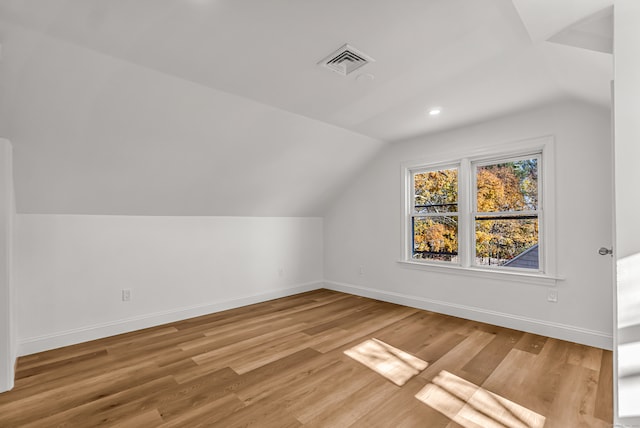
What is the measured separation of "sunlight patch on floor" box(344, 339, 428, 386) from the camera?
8.06 feet

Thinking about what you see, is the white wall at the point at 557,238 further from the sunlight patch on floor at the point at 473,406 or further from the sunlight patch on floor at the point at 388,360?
the sunlight patch on floor at the point at 473,406

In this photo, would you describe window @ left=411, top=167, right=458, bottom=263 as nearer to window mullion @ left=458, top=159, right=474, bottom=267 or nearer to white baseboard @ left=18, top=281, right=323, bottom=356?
window mullion @ left=458, top=159, right=474, bottom=267

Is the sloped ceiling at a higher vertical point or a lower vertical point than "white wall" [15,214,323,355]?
higher

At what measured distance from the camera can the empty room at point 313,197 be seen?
181 centimetres

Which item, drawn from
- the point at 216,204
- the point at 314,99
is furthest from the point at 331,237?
the point at 314,99

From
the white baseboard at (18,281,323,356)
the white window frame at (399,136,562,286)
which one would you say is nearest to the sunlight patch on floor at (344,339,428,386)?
the white window frame at (399,136,562,286)

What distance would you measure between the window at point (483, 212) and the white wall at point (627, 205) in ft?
5.94

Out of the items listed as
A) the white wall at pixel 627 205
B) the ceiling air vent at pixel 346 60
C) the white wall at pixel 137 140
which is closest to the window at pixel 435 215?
the white wall at pixel 137 140

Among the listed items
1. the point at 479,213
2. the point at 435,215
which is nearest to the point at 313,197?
the point at 435,215

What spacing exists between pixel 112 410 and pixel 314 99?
2781 mm

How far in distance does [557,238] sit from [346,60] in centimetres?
270

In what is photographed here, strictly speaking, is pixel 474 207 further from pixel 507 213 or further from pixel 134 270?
pixel 134 270

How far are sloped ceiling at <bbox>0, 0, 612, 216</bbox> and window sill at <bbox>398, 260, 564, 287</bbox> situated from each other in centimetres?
171

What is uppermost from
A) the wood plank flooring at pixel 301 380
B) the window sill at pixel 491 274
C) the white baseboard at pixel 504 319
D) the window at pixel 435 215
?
the window at pixel 435 215
